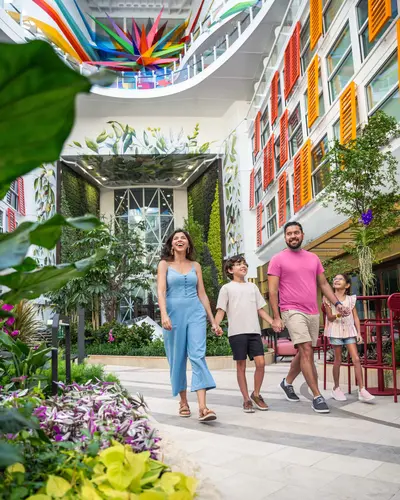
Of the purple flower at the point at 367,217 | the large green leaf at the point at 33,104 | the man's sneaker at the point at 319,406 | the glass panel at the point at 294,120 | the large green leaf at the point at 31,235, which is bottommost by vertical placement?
the man's sneaker at the point at 319,406

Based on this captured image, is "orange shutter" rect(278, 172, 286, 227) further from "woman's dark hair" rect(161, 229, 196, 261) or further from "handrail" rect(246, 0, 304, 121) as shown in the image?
"woman's dark hair" rect(161, 229, 196, 261)

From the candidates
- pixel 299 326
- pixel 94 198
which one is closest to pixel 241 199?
pixel 94 198

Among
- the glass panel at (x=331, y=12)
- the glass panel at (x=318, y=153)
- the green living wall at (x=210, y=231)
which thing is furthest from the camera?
the green living wall at (x=210, y=231)

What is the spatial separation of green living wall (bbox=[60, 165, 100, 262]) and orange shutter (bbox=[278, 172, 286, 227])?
34.2ft

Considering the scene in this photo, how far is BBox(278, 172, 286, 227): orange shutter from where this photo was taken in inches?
685

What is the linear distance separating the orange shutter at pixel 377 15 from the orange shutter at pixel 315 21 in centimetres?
371

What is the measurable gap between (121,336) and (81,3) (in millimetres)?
27673

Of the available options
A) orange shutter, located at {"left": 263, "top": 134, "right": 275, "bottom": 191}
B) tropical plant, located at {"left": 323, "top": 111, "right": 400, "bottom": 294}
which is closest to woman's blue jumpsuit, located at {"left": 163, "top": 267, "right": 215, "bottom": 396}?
tropical plant, located at {"left": 323, "top": 111, "right": 400, "bottom": 294}

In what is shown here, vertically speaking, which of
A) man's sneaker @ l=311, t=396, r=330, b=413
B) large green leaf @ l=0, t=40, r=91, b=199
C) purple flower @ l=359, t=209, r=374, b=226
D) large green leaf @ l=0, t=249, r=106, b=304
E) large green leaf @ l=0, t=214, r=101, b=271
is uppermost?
purple flower @ l=359, t=209, r=374, b=226

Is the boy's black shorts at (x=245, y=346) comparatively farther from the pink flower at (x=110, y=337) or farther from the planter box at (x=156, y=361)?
the pink flower at (x=110, y=337)

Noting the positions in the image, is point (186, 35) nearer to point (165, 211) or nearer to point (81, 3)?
point (81, 3)

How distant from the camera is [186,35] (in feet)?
112

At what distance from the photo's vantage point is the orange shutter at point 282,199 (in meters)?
17.4

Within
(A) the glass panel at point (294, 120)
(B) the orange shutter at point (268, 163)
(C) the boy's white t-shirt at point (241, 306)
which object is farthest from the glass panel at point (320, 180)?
(C) the boy's white t-shirt at point (241, 306)
